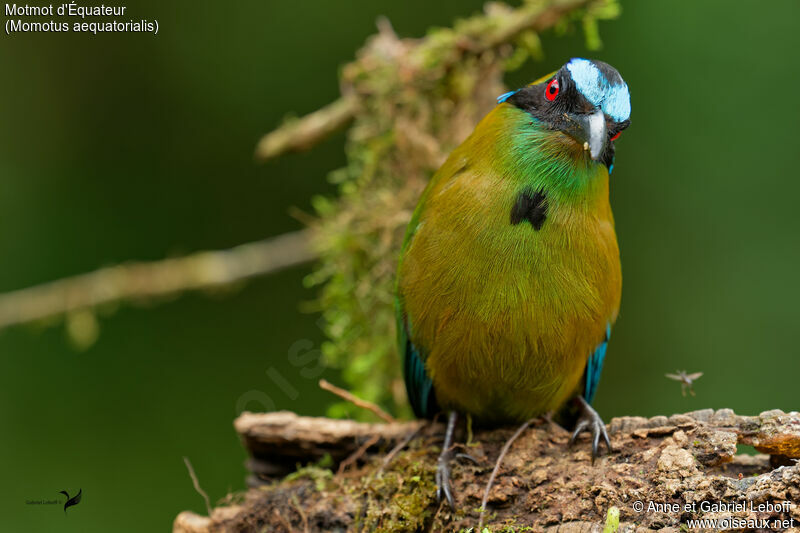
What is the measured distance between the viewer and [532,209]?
8.96 feet

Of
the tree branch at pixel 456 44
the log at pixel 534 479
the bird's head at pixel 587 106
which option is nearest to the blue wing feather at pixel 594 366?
the log at pixel 534 479

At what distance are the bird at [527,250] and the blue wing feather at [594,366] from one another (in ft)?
0.34

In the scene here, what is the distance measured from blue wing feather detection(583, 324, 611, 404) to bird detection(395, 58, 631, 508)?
0.34 ft

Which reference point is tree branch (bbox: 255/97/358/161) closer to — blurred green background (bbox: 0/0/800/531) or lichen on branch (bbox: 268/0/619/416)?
lichen on branch (bbox: 268/0/619/416)

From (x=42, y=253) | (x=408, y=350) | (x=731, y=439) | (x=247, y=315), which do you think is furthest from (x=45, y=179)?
(x=731, y=439)

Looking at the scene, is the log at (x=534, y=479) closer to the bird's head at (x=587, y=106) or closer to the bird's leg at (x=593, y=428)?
the bird's leg at (x=593, y=428)

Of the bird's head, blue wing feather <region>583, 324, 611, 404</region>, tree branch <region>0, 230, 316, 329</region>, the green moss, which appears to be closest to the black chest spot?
the bird's head

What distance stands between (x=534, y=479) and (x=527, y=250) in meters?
0.79

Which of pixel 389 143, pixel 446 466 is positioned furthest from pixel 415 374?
pixel 389 143

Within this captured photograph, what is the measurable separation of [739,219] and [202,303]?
421 centimetres

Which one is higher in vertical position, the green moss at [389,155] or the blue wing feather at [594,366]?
the green moss at [389,155]

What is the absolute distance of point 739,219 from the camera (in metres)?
5.60

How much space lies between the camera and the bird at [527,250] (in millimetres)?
2711

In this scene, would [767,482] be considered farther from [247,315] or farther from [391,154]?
[247,315]
